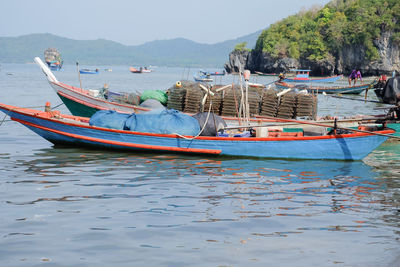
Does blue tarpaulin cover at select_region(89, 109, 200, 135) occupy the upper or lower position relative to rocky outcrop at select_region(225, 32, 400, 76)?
lower

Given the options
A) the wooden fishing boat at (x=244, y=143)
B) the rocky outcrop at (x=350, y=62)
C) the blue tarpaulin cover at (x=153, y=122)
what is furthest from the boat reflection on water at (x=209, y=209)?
the rocky outcrop at (x=350, y=62)

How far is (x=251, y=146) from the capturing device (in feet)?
47.3

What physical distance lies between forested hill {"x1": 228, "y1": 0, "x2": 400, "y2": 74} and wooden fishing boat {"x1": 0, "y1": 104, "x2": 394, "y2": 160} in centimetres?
8992

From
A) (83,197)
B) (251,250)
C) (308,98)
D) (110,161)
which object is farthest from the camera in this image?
(308,98)

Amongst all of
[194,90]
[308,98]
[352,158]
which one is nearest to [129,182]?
[352,158]

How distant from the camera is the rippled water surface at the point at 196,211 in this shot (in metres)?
7.05

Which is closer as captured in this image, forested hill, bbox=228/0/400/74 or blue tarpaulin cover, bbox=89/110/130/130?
blue tarpaulin cover, bbox=89/110/130/130

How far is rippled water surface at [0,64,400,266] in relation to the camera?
705 cm

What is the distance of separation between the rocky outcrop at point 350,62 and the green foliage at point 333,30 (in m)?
1.07

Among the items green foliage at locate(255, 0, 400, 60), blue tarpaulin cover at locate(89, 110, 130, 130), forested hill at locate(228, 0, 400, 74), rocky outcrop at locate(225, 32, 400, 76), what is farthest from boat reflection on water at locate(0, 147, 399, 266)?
green foliage at locate(255, 0, 400, 60)

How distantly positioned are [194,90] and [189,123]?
5320 mm

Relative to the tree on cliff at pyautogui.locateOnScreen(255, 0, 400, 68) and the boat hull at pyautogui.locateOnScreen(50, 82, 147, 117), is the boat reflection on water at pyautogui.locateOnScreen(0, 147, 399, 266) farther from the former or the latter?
the tree on cliff at pyautogui.locateOnScreen(255, 0, 400, 68)

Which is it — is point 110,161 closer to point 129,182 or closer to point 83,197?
point 129,182

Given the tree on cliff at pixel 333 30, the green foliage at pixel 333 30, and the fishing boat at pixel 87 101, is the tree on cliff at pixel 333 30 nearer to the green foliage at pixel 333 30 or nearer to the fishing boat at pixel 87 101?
the green foliage at pixel 333 30
